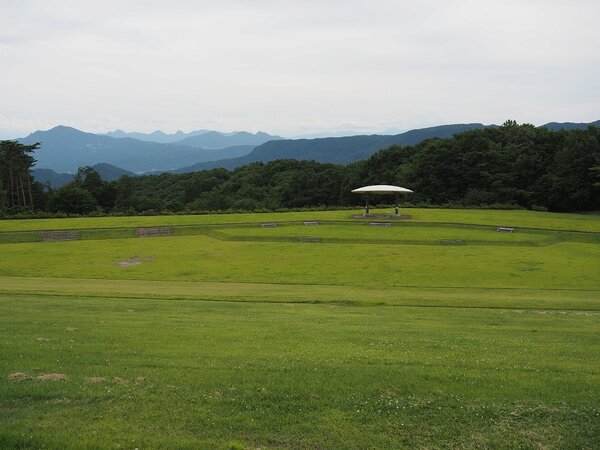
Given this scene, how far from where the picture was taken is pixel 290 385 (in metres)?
6.50

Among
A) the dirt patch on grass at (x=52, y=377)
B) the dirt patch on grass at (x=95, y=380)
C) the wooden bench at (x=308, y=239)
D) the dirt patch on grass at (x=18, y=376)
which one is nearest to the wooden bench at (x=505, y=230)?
the wooden bench at (x=308, y=239)

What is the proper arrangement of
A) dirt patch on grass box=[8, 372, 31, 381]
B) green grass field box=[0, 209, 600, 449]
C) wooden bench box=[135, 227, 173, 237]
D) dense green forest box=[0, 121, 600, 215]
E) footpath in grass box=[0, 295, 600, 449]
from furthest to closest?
dense green forest box=[0, 121, 600, 215], wooden bench box=[135, 227, 173, 237], dirt patch on grass box=[8, 372, 31, 381], green grass field box=[0, 209, 600, 449], footpath in grass box=[0, 295, 600, 449]

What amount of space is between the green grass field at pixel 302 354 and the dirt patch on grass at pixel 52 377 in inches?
2.1

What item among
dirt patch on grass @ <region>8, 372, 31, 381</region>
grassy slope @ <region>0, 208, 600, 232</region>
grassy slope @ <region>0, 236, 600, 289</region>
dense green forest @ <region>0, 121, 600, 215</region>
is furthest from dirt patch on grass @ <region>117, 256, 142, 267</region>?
dense green forest @ <region>0, 121, 600, 215</region>

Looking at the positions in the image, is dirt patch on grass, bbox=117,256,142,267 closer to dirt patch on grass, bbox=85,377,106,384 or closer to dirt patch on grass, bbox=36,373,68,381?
dirt patch on grass, bbox=36,373,68,381

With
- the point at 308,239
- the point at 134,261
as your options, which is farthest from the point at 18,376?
the point at 308,239

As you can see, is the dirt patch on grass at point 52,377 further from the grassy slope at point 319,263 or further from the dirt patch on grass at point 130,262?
the dirt patch on grass at point 130,262

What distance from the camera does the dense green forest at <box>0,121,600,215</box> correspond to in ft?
179

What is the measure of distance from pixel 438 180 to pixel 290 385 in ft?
204

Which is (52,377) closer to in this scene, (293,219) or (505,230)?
(505,230)

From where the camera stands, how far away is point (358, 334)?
33.2 ft

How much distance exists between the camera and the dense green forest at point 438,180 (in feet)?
179

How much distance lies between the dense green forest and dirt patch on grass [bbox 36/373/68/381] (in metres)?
42.0

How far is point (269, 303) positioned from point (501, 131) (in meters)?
63.0
